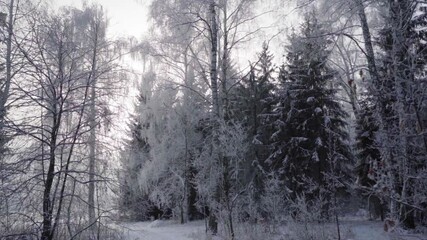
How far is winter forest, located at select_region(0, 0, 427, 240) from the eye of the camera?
5.68m

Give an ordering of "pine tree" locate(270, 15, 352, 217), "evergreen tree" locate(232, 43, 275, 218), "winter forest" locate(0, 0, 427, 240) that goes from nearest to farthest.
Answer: "winter forest" locate(0, 0, 427, 240)
"pine tree" locate(270, 15, 352, 217)
"evergreen tree" locate(232, 43, 275, 218)

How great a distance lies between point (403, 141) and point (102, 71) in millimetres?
5703

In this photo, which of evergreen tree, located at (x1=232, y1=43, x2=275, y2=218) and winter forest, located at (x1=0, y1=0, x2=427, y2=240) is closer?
winter forest, located at (x1=0, y1=0, x2=427, y2=240)

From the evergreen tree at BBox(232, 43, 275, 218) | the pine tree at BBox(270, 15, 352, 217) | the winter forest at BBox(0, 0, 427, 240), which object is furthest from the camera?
the evergreen tree at BBox(232, 43, 275, 218)

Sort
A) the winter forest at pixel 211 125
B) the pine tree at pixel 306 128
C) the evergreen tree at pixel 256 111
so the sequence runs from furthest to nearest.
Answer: the evergreen tree at pixel 256 111, the pine tree at pixel 306 128, the winter forest at pixel 211 125

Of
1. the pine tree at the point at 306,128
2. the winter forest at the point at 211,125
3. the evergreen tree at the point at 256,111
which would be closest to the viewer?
the winter forest at the point at 211,125

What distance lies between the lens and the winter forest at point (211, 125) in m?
5.68

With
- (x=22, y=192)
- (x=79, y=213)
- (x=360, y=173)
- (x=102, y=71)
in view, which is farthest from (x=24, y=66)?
(x=360, y=173)

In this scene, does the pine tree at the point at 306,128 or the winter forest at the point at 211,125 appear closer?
the winter forest at the point at 211,125

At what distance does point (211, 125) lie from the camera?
12.0 m

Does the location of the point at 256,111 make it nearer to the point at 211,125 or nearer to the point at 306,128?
the point at 306,128

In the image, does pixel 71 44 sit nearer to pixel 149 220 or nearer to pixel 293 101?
pixel 293 101

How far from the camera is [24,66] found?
6.10 meters

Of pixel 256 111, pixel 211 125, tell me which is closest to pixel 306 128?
pixel 256 111
